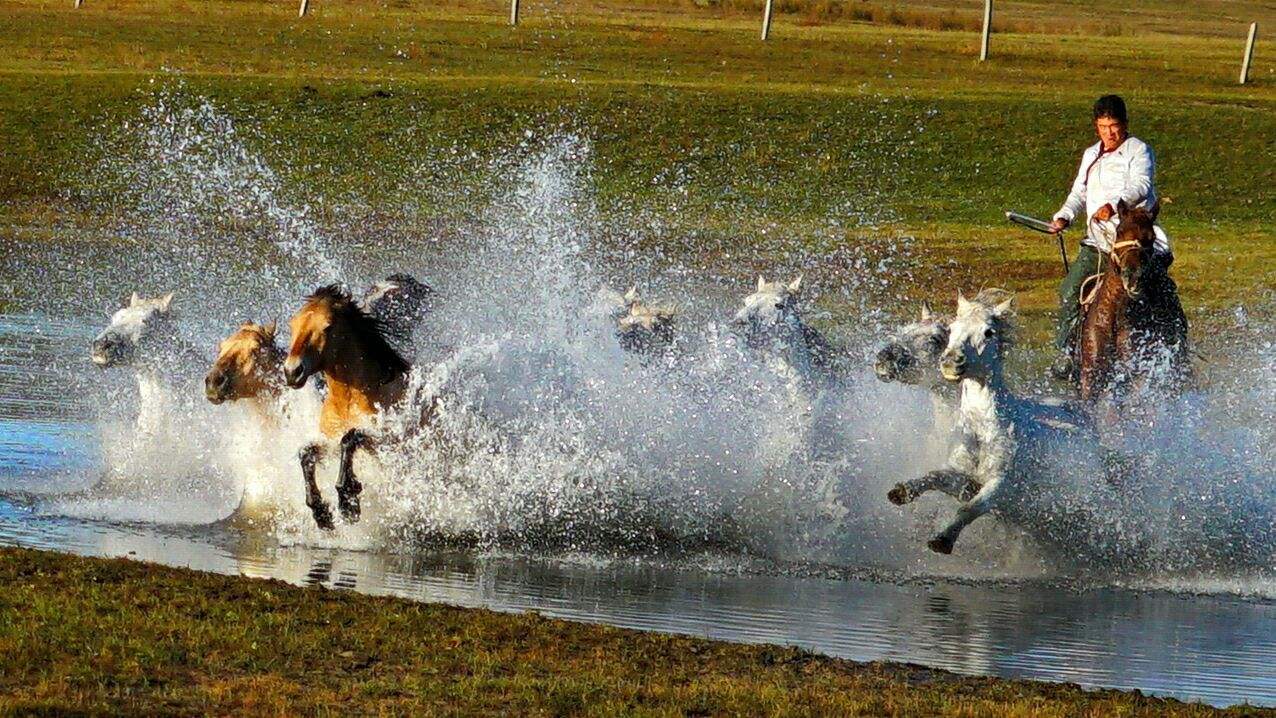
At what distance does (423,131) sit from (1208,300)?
504 inches

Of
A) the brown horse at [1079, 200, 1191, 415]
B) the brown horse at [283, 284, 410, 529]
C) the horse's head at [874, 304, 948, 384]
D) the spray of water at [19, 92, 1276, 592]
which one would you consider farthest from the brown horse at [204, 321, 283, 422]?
the brown horse at [1079, 200, 1191, 415]

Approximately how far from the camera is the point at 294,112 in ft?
102

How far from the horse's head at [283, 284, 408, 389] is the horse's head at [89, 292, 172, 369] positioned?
177 centimetres

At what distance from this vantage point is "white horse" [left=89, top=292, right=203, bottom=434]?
12.2 metres

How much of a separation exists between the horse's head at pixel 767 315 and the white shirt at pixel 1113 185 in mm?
1858

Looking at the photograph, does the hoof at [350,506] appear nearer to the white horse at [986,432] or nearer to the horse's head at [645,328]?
the white horse at [986,432]

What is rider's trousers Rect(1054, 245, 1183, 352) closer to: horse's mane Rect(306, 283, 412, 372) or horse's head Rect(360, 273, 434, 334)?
horse's head Rect(360, 273, 434, 334)

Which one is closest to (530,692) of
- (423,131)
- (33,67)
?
(423,131)

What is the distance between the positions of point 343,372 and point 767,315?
3271mm

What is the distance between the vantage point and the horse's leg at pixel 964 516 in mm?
10750

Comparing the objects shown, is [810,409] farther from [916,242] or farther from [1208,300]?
[916,242]

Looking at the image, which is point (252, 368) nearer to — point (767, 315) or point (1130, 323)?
point (767, 315)

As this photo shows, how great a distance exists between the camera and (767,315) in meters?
13.0

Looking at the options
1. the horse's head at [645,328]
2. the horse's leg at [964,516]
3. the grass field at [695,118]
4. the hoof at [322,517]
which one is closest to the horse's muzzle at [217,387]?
the hoof at [322,517]
